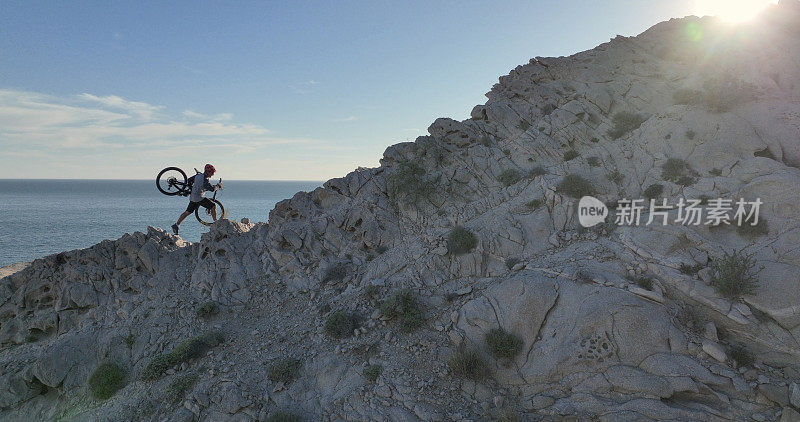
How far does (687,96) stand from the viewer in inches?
740

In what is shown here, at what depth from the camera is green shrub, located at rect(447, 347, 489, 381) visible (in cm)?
1174

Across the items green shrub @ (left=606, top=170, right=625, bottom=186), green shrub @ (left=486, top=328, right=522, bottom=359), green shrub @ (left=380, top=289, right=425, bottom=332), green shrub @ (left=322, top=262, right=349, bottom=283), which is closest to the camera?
green shrub @ (left=486, top=328, right=522, bottom=359)

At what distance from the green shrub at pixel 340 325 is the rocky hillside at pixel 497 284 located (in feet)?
0.37

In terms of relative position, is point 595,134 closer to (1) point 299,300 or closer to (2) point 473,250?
(2) point 473,250

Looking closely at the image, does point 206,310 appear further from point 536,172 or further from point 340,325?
point 536,172

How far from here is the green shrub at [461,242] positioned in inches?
618

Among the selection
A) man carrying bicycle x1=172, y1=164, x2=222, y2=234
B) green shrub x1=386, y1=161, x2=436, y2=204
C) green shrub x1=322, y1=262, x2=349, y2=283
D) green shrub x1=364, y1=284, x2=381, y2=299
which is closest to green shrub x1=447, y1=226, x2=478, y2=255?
green shrub x1=364, y1=284, x2=381, y2=299

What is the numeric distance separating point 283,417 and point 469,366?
6.24 meters

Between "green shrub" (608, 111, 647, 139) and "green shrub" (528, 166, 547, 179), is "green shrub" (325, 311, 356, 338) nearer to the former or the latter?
"green shrub" (528, 166, 547, 179)

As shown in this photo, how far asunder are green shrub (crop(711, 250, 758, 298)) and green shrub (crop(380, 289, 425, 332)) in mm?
9917

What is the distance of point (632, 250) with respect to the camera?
A: 13.4 metres

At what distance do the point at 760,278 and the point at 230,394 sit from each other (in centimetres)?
1793

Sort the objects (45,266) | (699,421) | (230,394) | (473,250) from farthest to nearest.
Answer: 1. (45,266)
2. (473,250)
3. (230,394)
4. (699,421)

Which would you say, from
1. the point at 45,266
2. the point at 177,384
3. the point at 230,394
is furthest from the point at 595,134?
the point at 45,266
